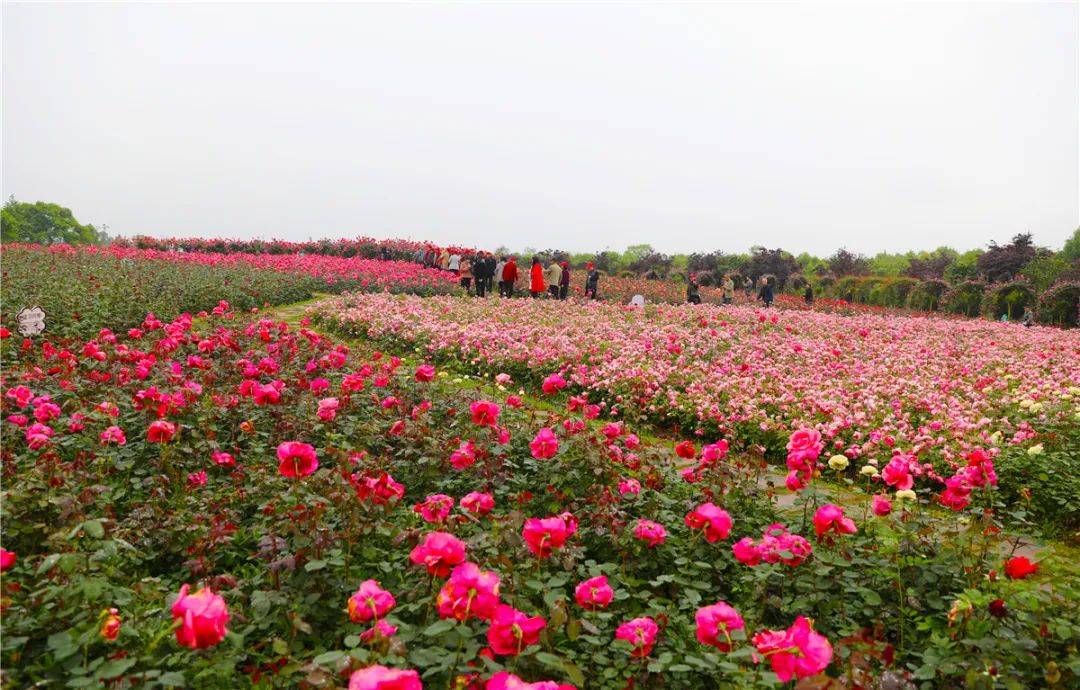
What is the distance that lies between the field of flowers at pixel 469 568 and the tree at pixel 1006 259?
28405 millimetres

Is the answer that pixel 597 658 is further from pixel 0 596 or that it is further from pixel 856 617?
pixel 0 596

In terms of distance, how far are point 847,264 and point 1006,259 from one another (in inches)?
502

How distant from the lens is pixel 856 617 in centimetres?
269

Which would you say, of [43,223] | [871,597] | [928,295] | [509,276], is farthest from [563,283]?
[43,223]

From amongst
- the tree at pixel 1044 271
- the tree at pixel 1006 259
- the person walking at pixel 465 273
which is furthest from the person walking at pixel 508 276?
the tree at pixel 1006 259

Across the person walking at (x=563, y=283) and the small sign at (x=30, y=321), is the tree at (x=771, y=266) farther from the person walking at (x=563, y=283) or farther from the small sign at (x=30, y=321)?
the small sign at (x=30, y=321)

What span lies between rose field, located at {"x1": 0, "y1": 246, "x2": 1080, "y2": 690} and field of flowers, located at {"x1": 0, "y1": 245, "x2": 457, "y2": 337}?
1.46 meters

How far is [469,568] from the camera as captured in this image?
1.64m

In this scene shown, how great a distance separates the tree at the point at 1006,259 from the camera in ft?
89.6

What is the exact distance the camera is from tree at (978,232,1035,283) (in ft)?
89.6

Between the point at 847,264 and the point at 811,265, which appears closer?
the point at 847,264

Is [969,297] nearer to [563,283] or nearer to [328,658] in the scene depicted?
[563,283]

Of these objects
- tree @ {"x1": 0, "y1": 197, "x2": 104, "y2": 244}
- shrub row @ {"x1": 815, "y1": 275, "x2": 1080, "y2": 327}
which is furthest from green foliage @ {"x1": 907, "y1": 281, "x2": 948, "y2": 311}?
tree @ {"x1": 0, "y1": 197, "x2": 104, "y2": 244}

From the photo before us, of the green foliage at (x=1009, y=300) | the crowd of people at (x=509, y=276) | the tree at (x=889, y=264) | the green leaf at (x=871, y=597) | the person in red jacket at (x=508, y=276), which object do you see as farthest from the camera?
the tree at (x=889, y=264)
